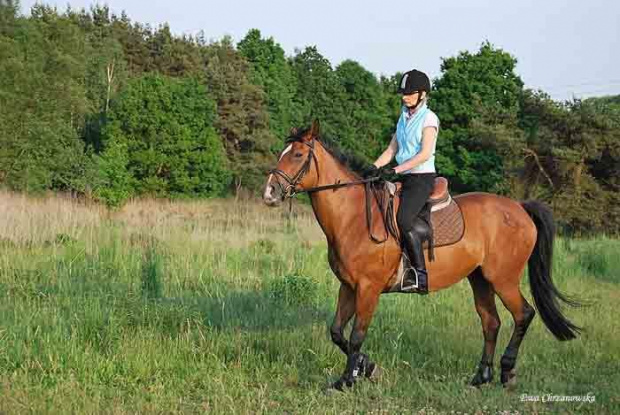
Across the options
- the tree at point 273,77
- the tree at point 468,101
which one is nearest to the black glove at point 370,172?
the tree at point 468,101

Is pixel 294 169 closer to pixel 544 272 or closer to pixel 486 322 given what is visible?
pixel 486 322

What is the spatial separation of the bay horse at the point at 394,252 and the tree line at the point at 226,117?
732 inches

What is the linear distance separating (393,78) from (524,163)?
115 ft

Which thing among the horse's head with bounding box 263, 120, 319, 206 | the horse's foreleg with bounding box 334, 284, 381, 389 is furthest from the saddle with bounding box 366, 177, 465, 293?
the horse's head with bounding box 263, 120, 319, 206

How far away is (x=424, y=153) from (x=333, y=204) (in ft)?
3.22

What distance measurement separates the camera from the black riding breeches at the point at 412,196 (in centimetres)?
564

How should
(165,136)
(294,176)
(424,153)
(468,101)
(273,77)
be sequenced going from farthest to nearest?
(273,77), (468,101), (165,136), (424,153), (294,176)

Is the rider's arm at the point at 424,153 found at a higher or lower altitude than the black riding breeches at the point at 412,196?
higher

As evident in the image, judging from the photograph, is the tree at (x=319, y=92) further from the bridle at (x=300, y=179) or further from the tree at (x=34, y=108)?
the bridle at (x=300, y=179)

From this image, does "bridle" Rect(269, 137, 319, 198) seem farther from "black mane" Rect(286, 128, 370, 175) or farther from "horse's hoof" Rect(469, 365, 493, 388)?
"horse's hoof" Rect(469, 365, 493, 388)

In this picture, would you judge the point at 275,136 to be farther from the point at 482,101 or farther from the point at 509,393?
the point at 509,393

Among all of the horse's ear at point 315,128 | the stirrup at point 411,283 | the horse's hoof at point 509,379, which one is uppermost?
the horse's ear at point 315,128

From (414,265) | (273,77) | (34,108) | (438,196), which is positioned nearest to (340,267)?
(414,265)

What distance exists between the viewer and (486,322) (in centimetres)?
636
